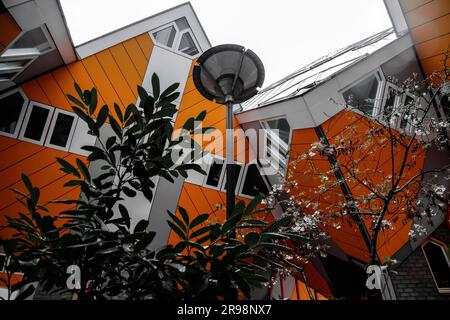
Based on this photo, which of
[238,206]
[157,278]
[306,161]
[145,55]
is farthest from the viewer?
[145,55]

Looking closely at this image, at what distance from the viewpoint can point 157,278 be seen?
1273mm

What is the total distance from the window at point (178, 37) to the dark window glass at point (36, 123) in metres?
3.52

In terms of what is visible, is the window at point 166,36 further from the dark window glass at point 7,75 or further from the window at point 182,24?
the dark window glass at point 7,75

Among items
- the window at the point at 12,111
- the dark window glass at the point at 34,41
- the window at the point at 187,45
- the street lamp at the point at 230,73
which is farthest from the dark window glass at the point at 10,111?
the street lamp at the point at 230,73

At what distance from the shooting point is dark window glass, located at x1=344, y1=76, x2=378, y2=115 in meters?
5.35

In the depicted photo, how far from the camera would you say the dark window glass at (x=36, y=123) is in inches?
240

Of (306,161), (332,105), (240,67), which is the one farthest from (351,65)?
(240,67)

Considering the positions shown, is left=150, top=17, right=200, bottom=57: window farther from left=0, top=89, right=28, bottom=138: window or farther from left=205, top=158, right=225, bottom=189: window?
left=0, top=89, right=28, bottom=138: window

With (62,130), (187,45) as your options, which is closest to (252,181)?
(187,45)

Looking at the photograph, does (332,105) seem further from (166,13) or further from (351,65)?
(166,13)

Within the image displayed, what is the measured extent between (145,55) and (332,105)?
202 inches

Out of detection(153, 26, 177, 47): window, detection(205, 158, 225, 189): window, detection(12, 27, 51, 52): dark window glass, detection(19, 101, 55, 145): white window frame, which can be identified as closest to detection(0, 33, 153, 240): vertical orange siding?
detection(19, 101, 55, 145): white window frame

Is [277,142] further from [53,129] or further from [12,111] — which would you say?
[12,111]
